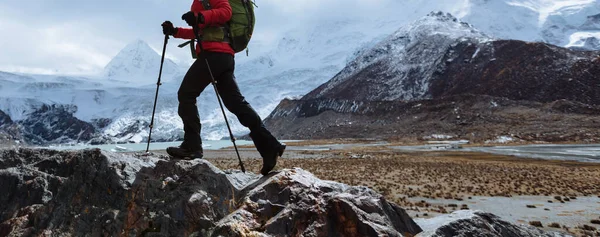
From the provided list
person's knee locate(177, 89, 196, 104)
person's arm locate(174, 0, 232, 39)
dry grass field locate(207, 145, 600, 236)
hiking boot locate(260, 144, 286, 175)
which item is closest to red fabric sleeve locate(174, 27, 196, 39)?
person's arm locate(174, 0, 232, 39)

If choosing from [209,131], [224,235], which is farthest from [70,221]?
[209,131]

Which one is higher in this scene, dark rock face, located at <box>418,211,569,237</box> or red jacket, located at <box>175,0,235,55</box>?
red jacket, located at <box>175,0,235,55</box>

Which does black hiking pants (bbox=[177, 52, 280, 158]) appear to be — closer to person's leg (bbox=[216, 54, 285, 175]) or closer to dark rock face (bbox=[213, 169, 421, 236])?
person's leg (bbox=[216, 54, 285, 175])

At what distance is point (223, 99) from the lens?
5.29 metres

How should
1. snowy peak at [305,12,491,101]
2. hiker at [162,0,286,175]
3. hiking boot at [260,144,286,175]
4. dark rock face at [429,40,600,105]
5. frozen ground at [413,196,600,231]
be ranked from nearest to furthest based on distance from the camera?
hiker at [162,0,286,175] → hiking boot at [260,144,286,175] → frozen ground at [413,196,600,231] → dark rock face at [429,40,600,105] → snowy peak at [305,12,491,101]

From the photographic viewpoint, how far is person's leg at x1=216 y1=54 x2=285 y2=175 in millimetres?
5207

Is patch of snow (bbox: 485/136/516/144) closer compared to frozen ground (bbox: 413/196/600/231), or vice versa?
frozen ground (bbox: 413/196/600/231)

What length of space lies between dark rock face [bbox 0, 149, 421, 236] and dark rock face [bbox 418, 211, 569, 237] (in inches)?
14.3

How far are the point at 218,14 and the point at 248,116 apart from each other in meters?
1.27

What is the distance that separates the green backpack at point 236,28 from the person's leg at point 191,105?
0.37 metres

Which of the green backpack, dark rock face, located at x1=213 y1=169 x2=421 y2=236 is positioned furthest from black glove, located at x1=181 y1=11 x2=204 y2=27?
dark rock face, located at x1=213 y1=169 x2=421 y2=236

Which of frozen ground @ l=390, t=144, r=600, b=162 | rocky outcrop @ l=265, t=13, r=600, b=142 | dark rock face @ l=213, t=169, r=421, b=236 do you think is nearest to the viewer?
dark rock face @ l=213, t=169, r=421, b=236

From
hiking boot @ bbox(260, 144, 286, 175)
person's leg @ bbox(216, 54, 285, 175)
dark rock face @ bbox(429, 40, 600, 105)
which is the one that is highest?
dark rock face @ bbox(429, 40, 600, 105)

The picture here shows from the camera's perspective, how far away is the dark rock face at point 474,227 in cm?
449
